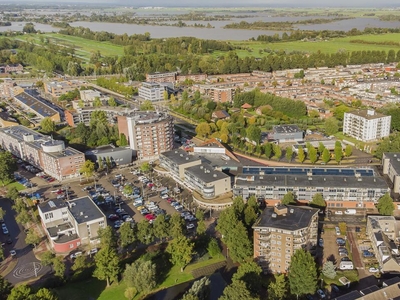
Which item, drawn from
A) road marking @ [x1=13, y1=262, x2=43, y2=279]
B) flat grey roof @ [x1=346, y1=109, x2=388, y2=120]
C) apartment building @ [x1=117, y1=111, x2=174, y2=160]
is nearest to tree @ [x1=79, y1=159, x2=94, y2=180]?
apartment building @ [x1=117, y1=111, x2=174, y2=160]

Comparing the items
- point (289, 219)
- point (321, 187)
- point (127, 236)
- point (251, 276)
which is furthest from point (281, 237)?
point (127, 236)

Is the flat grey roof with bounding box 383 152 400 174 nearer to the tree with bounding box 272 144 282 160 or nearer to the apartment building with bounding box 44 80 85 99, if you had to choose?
the tree with bounding box 272 144 282 160

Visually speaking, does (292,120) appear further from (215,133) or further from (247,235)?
(247,235)

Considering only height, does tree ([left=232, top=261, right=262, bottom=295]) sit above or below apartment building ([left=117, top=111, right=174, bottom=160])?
below

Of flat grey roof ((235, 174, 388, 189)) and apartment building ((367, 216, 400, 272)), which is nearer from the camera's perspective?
apartment building ((367, 216, 400, 272))

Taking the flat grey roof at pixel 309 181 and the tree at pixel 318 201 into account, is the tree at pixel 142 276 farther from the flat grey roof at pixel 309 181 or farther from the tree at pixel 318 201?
the tree at pixel 318 201

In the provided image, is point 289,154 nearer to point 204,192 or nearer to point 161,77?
point 204,192

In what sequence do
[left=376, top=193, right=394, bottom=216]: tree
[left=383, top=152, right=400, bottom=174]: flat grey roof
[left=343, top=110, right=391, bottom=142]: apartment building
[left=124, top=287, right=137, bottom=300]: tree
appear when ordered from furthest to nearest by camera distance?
[left=343, top=110, right=391, bottom=142]: apartment building
[left=383, top=152, right=400, bottom=174]: flat grey roof
[left=376, top=193, right=394, bottom=216]: tree
[left=124, top=287, right=137, bottom=300]: tree

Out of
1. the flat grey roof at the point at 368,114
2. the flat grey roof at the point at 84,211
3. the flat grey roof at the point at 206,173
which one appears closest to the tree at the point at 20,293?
the flat grey roof at the point at 84,211
